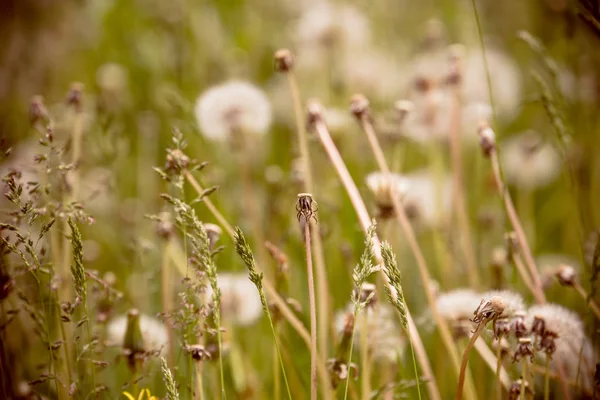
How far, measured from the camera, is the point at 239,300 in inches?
43.6

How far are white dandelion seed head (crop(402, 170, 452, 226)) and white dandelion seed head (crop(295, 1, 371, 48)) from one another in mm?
485

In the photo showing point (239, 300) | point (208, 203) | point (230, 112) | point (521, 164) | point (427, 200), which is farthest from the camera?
point (521, 164)

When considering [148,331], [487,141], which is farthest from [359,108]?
[148,331]

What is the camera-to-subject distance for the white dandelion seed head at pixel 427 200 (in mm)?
1314

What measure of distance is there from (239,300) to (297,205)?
473mm

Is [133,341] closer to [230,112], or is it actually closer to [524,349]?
[524,349]

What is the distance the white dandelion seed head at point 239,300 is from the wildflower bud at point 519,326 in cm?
52

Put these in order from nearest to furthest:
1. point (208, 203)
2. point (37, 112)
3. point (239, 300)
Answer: point (208, 203), point (37, 112), point (239, 300)

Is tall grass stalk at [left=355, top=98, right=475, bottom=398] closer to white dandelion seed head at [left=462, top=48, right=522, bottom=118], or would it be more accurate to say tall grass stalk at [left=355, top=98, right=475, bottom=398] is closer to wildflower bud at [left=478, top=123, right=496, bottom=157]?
wildflower bud at [left=478, top=123, right=496, bottom=157]

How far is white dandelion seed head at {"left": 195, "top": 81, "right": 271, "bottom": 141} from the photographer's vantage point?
4.15ft

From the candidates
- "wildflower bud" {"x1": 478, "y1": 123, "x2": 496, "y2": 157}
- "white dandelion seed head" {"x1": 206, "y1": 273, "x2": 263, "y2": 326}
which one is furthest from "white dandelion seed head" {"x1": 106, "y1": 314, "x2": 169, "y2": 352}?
"wildflower bud" {"x1": 478, "y1": 123, "x2": 496, "y2": 157}

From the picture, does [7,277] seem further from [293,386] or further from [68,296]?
[293,386]

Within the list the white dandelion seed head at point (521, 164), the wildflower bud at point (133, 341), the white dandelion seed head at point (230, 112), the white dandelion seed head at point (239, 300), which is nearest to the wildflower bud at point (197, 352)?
the wildflower bud at point (133, 341)

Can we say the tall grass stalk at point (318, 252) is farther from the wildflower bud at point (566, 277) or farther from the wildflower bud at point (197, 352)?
the wildflower bud at point (566, 277)
